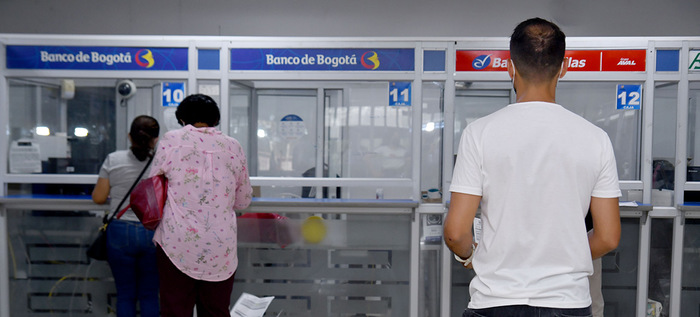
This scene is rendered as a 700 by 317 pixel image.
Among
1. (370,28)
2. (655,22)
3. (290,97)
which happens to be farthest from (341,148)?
(655,22)

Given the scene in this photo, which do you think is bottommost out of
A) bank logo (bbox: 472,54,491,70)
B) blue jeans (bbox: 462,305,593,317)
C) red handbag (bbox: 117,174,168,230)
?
blue jeans (bbox: 462,305,593,317)

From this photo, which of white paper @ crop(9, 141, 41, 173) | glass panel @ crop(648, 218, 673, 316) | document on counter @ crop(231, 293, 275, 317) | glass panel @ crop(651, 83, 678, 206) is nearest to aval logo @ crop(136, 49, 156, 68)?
white paper @ crop(9, 141, 41, 173)

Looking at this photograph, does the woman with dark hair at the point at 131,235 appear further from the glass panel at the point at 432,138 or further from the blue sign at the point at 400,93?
the glass panel at the point at 432,138

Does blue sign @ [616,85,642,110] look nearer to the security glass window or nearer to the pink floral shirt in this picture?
the security glass window

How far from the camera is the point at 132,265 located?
3285mm

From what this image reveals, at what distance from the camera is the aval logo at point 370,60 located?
12.1 feet

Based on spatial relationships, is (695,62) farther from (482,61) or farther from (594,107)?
(482,61)

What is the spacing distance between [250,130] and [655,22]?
425 cm

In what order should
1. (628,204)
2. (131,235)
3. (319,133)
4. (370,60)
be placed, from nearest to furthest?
(131,235) < (628,204) < (370,60) < (319,133)

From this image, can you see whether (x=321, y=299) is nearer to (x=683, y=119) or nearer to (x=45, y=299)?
(x=45, y=299)

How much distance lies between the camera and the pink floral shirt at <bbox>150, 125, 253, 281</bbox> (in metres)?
2.59

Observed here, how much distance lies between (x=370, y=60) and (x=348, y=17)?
169cm

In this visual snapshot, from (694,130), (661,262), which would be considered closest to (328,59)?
(694,130)

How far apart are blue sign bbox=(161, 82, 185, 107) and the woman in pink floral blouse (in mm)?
1111
